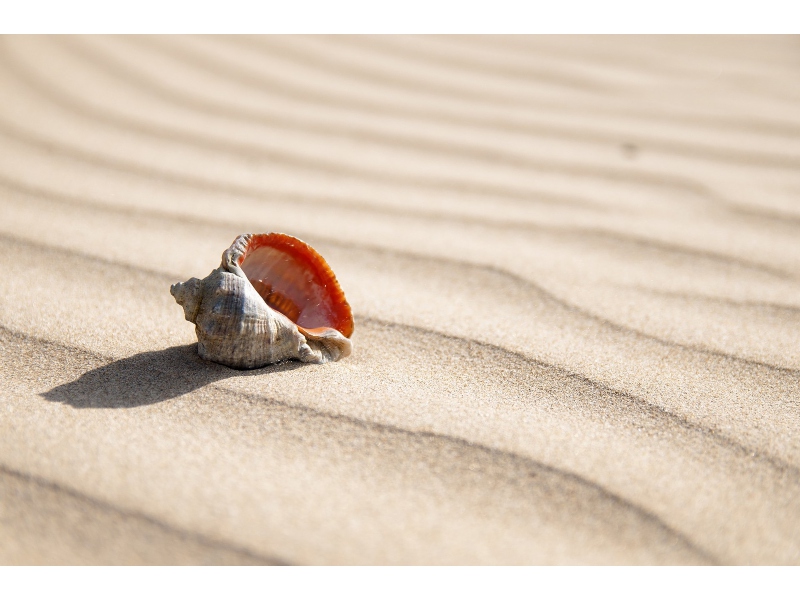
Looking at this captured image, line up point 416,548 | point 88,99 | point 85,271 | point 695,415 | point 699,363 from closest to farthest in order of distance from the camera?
point 416,548, point 695,415, point 699,363, point 85,271, point 88,99

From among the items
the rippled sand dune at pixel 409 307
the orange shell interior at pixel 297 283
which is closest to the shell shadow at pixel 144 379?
the rippled sand dune at pixel 409 307

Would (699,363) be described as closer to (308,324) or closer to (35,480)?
(308,324)

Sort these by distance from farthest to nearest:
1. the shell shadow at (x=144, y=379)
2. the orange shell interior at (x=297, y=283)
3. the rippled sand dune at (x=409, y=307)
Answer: the orange shell interior at (x=297, y=283) < the shell shadow at (x=144, y=379) < the rippled sand dune at (x=409, y=307)

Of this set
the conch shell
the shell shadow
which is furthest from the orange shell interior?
the shell shadow

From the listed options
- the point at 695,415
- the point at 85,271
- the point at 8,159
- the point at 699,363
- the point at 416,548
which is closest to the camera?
the point at 416,548

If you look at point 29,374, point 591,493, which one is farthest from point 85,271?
point 591,493

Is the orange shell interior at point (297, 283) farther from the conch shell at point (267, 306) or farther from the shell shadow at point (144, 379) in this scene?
the shell shadow at point (144, 379)

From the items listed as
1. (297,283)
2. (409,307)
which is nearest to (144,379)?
(297,283)

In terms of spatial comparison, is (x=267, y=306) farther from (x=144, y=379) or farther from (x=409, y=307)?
(x=409, y=307)
